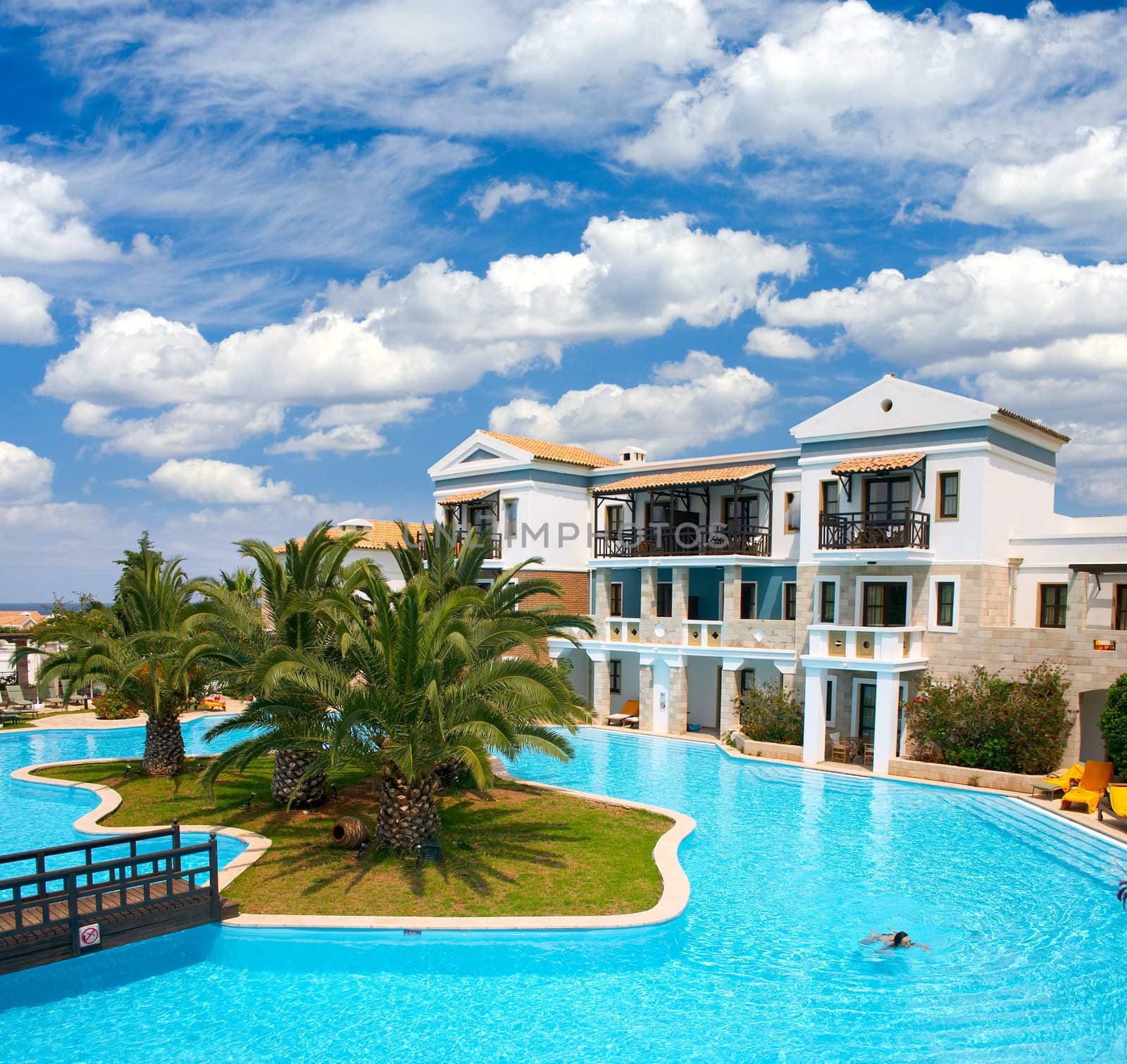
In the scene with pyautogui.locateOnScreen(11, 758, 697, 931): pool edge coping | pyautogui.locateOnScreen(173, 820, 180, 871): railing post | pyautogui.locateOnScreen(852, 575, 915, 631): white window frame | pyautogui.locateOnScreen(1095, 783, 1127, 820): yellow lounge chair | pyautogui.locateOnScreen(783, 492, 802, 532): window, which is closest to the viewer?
pyautogui.locateOnScreen(11, 758, 697, 931): pool edge coping

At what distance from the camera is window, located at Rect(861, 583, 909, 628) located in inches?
1046

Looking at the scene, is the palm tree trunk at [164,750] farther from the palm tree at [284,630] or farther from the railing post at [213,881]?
the railing post at [213,881]

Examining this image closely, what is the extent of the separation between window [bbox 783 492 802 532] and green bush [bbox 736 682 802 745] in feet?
18.1

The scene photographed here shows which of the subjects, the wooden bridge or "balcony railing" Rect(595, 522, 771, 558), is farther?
"balcony railing" Rect(595, 522, 771, 558)

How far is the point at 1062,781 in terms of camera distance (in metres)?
20.7

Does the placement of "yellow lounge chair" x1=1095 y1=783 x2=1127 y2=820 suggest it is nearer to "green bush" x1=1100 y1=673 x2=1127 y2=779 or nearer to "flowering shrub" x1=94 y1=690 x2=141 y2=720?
"green bush" x1=1100 y1=673 x2=1127 y2=779

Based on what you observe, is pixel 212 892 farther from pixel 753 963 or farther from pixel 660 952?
pixel 753 963

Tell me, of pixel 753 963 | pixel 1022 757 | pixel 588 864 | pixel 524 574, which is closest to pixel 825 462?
pixel 1022 757

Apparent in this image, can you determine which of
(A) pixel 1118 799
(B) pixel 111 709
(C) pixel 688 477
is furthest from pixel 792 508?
(B) pixel 111 709

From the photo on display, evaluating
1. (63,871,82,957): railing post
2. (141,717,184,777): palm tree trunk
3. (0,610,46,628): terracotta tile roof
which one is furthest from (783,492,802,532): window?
(0,610,46,628): terracotta tile roof

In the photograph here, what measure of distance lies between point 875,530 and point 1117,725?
27.4 feet

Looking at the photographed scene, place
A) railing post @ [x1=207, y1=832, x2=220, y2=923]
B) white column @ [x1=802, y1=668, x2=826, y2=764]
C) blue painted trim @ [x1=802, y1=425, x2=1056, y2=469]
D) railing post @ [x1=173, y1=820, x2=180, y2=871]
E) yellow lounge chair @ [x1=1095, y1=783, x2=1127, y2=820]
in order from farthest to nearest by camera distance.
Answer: white column @ [x1=802, y1=668, x2=826, y2=764]
blue painted trim @ [x1=802, y1=425, x2=1056, y2=469]
yellow lounge chair @ [x1=1095, y1=783, x2=1127, y2=820]
railing post @ [x1=173, y1=820, x2=180, y2=871]
railing post @ [x1=207, y1=832, x2=220, y2=923]

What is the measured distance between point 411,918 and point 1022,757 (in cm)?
1615

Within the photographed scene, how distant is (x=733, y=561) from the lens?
29594mm
